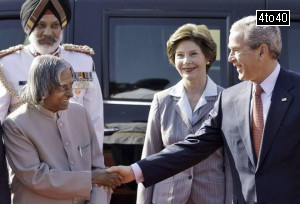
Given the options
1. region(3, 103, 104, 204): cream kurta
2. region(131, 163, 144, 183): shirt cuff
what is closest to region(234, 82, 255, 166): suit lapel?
region(131, 163, 144, 183): shirt cuff

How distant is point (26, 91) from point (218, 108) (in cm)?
102

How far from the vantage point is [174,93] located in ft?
17.4

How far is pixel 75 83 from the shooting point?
5.24 meters

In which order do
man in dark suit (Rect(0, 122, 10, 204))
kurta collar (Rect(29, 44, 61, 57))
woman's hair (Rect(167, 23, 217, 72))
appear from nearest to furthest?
man in dark suit (Rect(0, 122, 10, 204)), kurta collar (Rect(29, 44, 61, 57)), woman's hair (Rect(167, 23, 217, 72))

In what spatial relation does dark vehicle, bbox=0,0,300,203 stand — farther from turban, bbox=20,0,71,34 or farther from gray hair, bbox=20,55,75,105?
gray hair, bbox=20,55,75,105

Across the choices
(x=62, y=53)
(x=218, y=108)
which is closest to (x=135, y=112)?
(x=62, y=53)

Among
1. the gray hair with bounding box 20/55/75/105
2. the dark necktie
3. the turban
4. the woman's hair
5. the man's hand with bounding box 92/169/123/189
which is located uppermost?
the turban

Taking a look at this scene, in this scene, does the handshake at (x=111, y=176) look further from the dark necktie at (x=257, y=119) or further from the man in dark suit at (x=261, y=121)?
the dark necktie at (x=257, y=119)

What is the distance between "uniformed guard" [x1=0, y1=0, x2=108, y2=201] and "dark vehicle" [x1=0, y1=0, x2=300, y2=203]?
0.62 m

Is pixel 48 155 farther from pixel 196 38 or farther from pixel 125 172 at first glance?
pixel 196 38

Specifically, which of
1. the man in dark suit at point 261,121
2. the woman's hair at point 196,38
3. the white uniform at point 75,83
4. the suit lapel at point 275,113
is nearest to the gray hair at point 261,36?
the man in dark suit at point 261,121

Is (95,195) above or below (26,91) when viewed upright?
below

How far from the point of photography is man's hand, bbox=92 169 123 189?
15.0ft

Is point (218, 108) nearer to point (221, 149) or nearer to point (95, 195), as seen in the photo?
point (221, 149)
